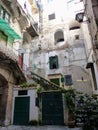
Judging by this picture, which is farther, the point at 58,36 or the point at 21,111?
the point at 58,36

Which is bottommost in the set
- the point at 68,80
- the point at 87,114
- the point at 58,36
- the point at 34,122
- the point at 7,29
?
the point at 34,122

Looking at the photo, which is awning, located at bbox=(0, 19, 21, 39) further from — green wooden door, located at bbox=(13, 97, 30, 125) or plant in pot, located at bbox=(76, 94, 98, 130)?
plant in pot, located at bbox=(76, 94, 98, 130)

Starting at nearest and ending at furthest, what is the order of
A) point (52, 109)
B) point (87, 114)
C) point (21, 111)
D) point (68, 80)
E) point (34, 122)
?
point (87, 114)
point (34, 122)
point (52, 109)
point (21, 111)
point (68, 80)

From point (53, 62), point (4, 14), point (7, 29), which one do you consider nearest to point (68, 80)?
point (53, 62)

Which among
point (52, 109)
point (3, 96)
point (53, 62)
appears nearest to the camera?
point (52, 109)

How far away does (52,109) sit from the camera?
11.1 m

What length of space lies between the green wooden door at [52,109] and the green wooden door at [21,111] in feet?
4.18

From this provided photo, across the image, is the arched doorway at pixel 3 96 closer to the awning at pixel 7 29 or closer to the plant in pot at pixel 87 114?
the awning at pixel 7 29

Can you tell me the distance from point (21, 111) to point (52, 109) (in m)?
2.40

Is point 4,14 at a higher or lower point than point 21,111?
higher

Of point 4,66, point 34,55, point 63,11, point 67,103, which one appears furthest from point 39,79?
point 63,11

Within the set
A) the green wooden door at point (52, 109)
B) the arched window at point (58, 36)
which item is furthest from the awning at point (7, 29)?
the arched window at point (58, 36)

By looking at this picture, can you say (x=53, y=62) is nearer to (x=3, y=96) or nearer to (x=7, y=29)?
(x=7, y=29)

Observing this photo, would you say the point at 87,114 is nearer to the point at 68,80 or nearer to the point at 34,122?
the point at 34,122
